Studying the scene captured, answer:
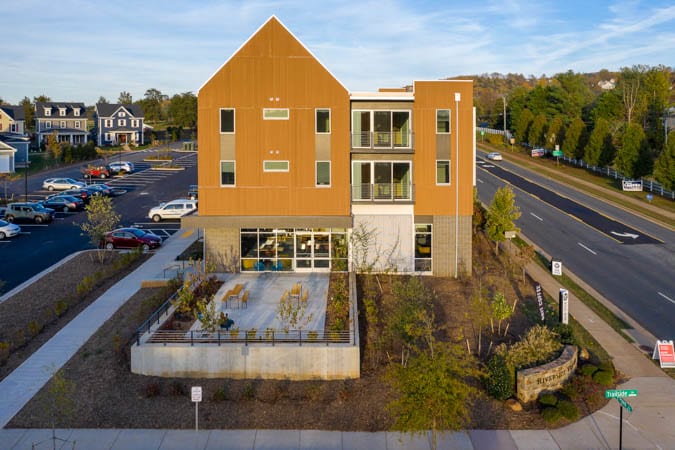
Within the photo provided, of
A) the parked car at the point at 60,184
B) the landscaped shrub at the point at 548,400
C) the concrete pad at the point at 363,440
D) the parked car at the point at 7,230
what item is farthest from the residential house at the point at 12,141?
the landscaped shrub at the point at 548,400

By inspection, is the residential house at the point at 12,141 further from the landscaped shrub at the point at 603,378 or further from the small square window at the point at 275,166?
the landscaped shrub at the point at 603,378

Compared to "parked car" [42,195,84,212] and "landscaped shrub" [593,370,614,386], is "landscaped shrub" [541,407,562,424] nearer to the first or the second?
"landscaped shrub" [593,370,614,386]

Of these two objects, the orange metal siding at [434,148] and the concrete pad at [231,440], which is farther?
the orange metal siding at [434,148]

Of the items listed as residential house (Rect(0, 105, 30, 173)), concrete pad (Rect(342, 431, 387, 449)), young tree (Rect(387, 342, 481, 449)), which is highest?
residential house (Rect(0, 105, 30, 173))

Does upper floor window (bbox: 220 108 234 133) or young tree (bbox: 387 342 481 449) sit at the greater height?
upper floor window (bbox: 220 108 234 133)

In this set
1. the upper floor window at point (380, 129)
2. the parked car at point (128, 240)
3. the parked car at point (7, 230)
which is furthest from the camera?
the parked car at point (7, 230)

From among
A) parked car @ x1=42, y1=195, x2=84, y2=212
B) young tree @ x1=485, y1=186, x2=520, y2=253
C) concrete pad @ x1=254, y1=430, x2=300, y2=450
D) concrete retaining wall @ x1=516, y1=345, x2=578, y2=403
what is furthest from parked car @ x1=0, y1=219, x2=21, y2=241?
concrete retaining wall @ x1=516, y1=345, x2=578, y2=403
